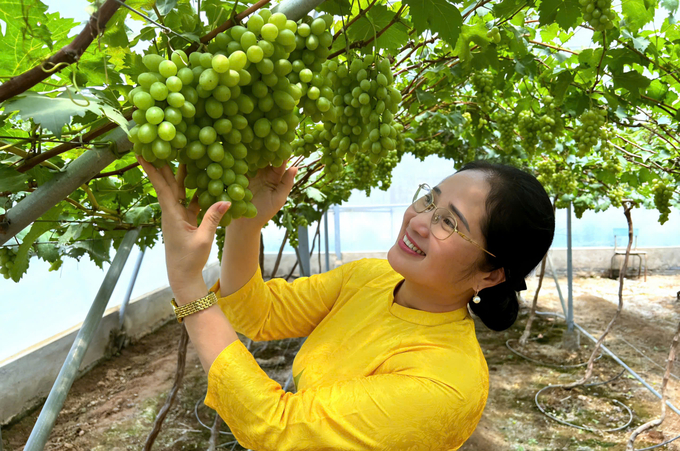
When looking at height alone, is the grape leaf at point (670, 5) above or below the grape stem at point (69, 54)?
above

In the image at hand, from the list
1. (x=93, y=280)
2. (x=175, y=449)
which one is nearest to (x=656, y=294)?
(x=175, y=449)

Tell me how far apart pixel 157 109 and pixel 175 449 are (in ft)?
13.1

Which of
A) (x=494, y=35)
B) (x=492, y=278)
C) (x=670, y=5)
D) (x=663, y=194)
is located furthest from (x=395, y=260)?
(x=663, y=194)

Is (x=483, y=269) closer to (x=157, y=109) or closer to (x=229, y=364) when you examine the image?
(x=229, y=364)

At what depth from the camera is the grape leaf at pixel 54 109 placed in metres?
0.67

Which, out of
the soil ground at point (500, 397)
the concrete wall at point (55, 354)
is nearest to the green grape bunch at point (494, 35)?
the soil ground at point (500, 397)

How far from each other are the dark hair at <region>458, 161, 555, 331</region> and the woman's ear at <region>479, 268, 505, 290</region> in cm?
1

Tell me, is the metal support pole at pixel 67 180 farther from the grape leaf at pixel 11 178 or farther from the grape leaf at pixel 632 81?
the grape leaf at pixel 632 81

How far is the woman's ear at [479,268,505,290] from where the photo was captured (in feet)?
4.34

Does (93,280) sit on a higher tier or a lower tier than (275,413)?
lower

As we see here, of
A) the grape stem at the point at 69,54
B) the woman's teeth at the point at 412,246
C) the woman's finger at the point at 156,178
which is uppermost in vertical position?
the grape stem at the point at 69,54

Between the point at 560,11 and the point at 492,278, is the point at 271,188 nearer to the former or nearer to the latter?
the point at 492,278

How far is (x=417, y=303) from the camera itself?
133cm

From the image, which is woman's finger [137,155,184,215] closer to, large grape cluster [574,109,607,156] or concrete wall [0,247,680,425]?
large grape cluster [574,109,607,156]
